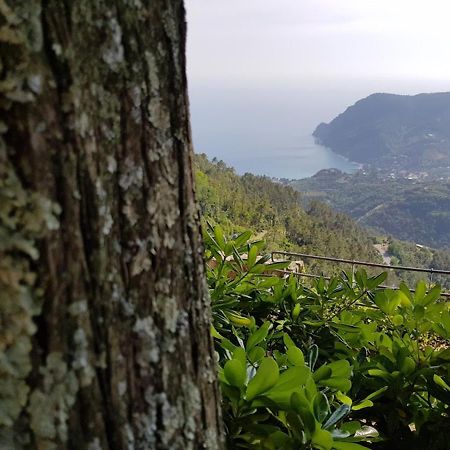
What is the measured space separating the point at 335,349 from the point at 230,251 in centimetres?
33

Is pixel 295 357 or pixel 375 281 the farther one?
pixel 375 281

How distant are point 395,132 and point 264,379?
438 feet

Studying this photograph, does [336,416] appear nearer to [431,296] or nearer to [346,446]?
[346,446]

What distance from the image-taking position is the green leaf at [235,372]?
2.58 ft

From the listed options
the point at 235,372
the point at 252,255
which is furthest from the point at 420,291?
the point at 235,372

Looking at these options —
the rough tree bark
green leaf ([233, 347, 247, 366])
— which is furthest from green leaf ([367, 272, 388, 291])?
the rough tree bark

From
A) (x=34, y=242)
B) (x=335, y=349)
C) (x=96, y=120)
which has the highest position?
(x=96, y=120)

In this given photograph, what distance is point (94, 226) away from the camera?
1.63ft

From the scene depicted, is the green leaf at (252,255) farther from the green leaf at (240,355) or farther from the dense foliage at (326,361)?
the green leaf at (240,355)

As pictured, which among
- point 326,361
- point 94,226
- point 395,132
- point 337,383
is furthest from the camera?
point 395,132

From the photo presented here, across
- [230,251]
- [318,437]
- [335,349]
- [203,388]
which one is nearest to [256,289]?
[230,251]

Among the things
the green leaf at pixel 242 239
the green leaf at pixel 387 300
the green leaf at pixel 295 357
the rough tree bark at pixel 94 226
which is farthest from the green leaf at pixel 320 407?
the green leaf at pixel 242 239

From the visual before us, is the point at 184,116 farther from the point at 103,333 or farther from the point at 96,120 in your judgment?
the point at 103,333

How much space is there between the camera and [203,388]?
1.96 feet
